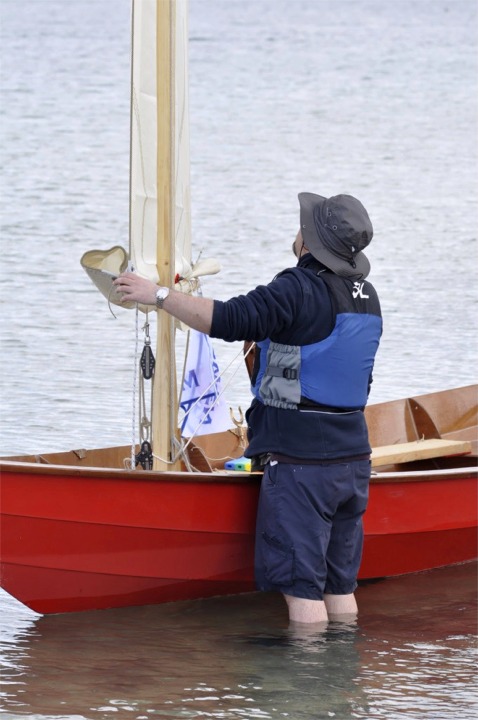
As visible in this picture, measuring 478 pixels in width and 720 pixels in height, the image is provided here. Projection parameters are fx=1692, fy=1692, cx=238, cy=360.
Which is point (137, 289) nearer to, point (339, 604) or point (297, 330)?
point (297, 330)

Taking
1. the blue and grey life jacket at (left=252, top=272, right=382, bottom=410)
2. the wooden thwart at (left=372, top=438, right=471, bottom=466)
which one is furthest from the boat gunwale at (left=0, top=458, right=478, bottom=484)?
the wooden thwart at (left=372, top=438, right=471, bottom=466)

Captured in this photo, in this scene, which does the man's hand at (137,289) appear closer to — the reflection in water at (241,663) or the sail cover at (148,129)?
the sail cover at (148,129)

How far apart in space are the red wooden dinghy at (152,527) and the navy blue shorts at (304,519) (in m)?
0.26

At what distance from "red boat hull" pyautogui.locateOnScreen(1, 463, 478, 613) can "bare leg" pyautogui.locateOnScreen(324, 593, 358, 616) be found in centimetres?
39

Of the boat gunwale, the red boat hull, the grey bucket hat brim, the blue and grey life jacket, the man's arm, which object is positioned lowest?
the red boat hull

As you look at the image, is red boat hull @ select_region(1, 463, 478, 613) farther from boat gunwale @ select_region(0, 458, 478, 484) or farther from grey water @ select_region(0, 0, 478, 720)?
grey water @ select_region(0, 0, 478, 720)

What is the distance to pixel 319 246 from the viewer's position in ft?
22.4

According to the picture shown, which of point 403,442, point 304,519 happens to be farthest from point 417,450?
point 304,519

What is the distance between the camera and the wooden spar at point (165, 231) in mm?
7219

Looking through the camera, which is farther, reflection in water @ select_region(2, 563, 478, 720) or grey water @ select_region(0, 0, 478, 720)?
grey water @ select_region(0, 0, 478, 720)

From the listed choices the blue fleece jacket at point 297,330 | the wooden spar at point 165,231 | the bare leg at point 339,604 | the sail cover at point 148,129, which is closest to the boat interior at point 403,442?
the wooden spar at point 165,231

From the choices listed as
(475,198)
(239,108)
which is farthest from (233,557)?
(239,108)

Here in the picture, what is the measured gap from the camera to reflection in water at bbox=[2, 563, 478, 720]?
6.54 m

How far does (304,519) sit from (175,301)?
105 centimetres
